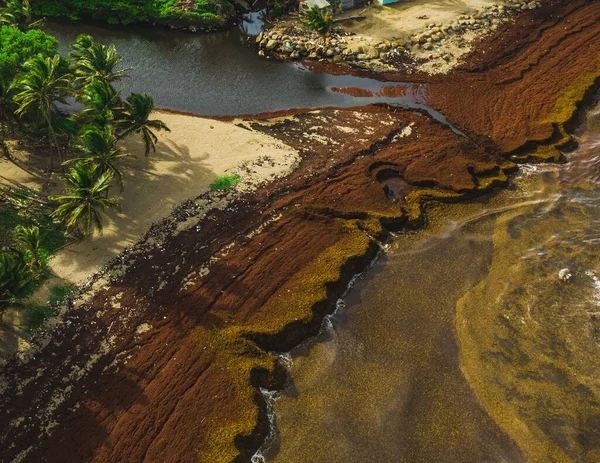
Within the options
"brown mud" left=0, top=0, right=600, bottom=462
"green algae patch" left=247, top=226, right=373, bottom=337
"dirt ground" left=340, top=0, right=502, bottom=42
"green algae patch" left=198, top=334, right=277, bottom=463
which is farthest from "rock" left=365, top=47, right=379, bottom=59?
"green algae patch" left=198, top=334, right=277, bottom=463

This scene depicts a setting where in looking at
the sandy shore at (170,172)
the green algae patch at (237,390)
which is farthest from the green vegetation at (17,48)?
the green algae patch at (237,390)

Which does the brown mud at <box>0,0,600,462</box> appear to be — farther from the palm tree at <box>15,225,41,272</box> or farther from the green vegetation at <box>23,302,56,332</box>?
the palm tree at <box>15,225,41,272</box>

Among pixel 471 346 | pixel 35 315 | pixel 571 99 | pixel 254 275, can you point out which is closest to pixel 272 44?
pixel 571 99

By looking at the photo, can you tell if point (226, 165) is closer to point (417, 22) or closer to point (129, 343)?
point (129, 343)

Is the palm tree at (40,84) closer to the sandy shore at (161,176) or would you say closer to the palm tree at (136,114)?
the palm tree at (136,114)

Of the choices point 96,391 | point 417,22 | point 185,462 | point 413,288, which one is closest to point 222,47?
Answer: point 417,22
